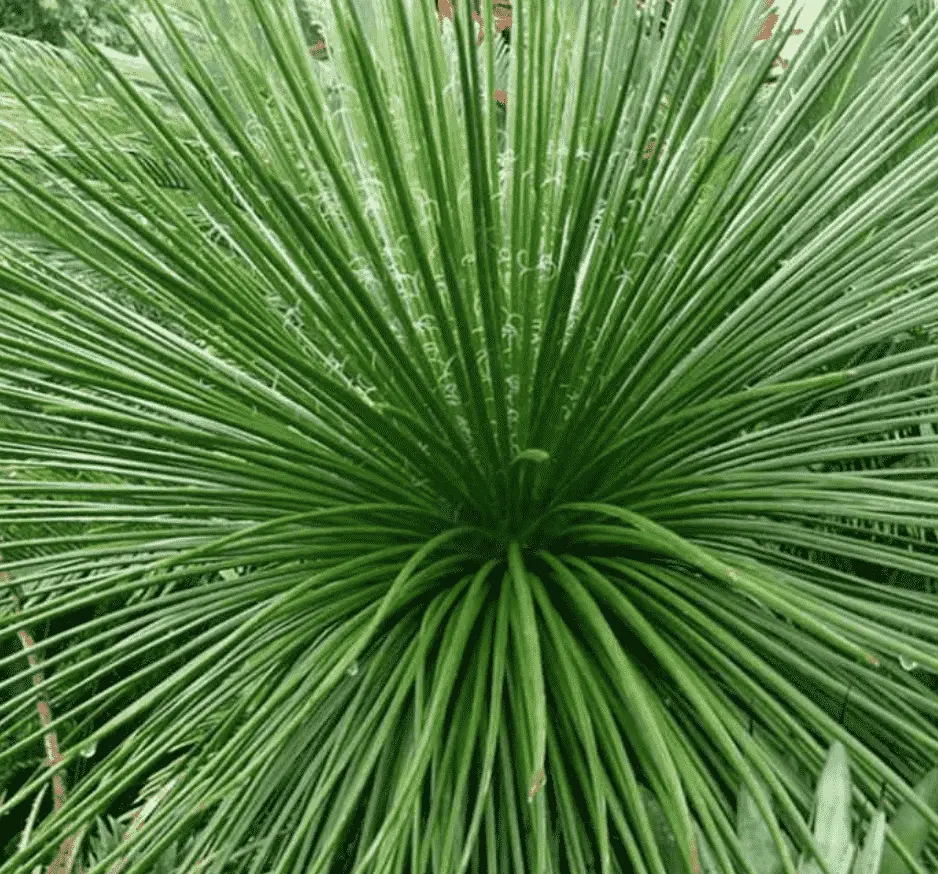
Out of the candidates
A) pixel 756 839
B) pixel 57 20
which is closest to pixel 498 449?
pixel 756 839

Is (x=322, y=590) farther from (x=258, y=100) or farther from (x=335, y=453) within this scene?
(x=258, y=100)

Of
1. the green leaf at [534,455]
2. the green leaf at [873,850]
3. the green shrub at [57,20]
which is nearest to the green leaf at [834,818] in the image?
the green leaf at [873,850]

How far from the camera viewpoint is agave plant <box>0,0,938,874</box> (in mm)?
818

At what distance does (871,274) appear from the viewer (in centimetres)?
104

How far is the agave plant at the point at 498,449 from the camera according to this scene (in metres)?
0.82

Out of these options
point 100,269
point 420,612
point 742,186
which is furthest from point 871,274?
point 100,269

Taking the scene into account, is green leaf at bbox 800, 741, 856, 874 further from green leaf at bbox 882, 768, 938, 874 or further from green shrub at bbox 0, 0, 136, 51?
green shrub at bbox 0, 0, 136, 51

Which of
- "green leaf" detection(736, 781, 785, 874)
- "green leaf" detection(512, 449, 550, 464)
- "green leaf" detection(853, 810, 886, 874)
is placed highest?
"green leaf" detection(512, 449, 550, 464)

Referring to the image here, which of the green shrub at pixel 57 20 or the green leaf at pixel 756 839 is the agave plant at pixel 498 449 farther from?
Result: the green shrub at pixel 57 20

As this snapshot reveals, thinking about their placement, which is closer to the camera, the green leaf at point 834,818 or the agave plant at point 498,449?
the green leaf at point 834,818

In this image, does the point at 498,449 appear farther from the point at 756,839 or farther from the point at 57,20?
the point at 57,20

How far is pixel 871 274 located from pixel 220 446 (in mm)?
608

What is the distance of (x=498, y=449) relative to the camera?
38.7 inches

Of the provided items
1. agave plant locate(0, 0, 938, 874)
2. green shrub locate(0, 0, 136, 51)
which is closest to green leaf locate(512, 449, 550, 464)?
agave plant locate(0, 0, 938, 874)
